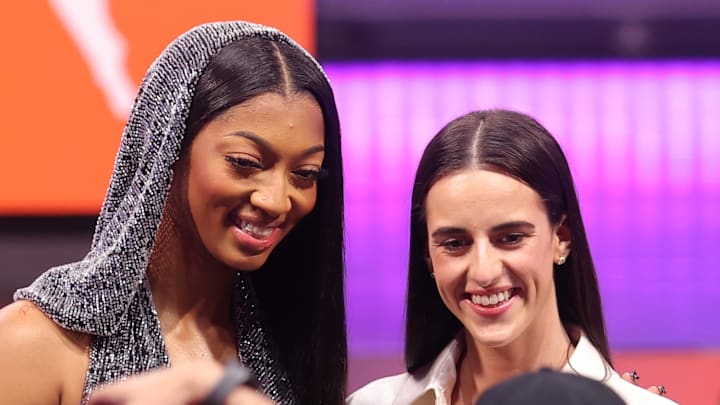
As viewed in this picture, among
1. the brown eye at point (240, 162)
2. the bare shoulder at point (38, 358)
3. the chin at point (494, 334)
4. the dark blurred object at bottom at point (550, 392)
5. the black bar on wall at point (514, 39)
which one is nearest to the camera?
the dark blurred object at bottom at point (550, 392)

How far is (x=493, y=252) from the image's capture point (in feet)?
7.10

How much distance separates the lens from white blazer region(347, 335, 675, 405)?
7.41 ft

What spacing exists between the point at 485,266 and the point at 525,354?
0.26 meters

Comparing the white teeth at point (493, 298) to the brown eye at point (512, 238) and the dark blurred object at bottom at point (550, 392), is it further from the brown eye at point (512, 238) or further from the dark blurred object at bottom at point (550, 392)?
the dark blurred object at bottom at point (550, 392)

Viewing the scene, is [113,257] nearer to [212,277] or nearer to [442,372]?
[212,277]

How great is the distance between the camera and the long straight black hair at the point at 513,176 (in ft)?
7.29

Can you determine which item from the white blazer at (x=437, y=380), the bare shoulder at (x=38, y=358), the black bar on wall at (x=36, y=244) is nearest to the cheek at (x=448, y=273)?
the white blazer at (x=437, y=380)

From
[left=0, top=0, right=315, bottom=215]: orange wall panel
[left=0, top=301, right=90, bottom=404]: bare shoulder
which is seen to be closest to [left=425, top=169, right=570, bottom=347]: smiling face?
[left=0, top=301, right=90, bottom=404]: bare shoulder

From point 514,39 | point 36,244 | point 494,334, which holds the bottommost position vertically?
point 494,334

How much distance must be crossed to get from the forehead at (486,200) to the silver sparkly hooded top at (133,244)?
499 millimetres

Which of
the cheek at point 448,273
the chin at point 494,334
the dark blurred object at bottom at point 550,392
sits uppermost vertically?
the cheek at point 448,273

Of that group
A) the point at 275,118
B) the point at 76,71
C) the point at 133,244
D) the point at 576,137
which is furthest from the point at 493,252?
the point at 576,137

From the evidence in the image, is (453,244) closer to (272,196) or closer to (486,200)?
(486,200)

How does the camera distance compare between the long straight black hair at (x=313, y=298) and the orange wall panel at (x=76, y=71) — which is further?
the orange wall panel at (x=76, y=71)
